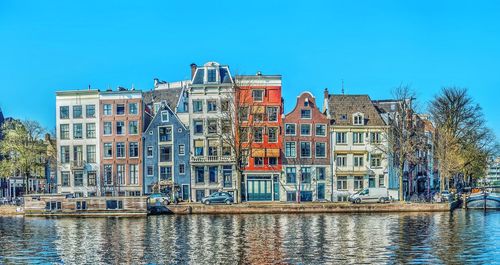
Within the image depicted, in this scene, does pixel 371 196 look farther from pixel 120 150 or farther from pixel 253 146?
pixel 120 150

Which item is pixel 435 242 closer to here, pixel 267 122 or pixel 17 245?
pixel 17 245

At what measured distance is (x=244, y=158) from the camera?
8912cm

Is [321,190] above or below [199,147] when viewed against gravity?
below

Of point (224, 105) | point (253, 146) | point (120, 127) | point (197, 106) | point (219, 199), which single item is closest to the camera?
point (219, 199)

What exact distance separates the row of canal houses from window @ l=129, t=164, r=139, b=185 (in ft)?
0.53

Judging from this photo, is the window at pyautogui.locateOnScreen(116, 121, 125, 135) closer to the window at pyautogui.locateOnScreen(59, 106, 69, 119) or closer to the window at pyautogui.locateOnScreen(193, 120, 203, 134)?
the window at pyautogui.locateOnScreen(59, 106, 69, 119)

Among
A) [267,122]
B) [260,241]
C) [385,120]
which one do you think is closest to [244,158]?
[267,122]

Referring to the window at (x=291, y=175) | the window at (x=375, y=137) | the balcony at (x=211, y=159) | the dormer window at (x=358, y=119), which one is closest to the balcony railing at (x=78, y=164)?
the balcony at (x=211, y=159)

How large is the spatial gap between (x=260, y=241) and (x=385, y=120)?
5188 cm

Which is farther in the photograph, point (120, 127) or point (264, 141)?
point (120, 127)

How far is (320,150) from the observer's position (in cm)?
9531

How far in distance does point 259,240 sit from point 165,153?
158 feet

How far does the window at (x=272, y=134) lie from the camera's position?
94.9 m

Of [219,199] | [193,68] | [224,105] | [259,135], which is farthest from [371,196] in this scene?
[193,68]
